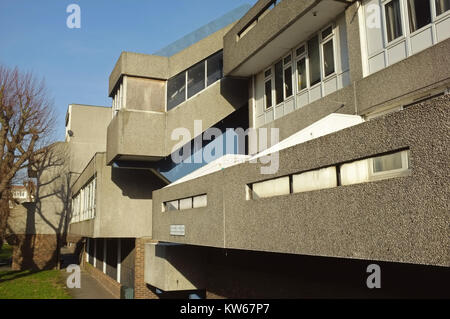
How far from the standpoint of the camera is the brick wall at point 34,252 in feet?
95.7

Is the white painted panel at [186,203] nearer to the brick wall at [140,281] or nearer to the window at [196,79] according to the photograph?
the window at [196,79]

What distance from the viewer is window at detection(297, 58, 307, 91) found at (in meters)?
10.8

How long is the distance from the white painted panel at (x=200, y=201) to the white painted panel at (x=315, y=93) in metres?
3.82

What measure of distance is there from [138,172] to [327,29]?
33.8 feet

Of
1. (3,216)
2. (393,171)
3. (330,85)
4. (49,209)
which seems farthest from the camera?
(49,209)

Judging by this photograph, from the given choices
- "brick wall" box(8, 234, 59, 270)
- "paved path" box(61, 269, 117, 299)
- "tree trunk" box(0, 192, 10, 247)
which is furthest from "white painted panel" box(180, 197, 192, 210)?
"brick wall" box(8, 234, 59, 270)

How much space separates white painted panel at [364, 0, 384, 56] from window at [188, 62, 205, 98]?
7269 mm

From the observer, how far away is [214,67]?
15094 mm

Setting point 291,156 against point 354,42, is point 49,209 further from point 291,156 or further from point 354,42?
point 291,156

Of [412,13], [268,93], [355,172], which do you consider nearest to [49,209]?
[268,93]

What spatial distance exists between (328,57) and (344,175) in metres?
5.72
